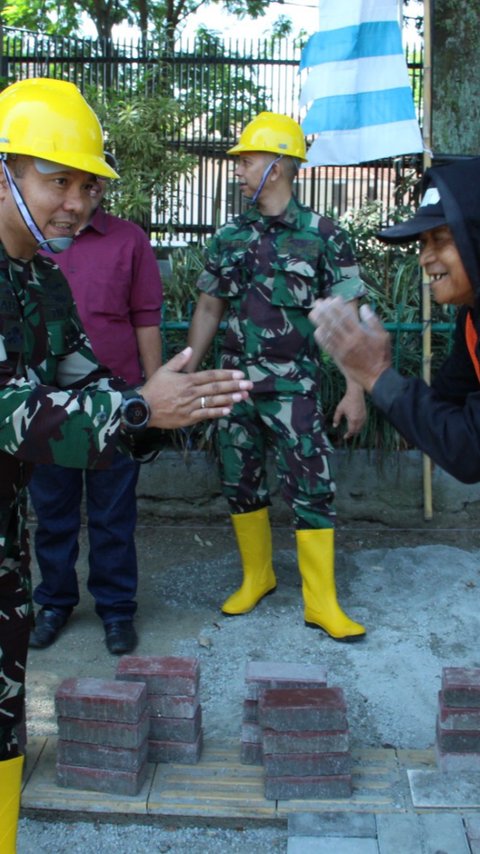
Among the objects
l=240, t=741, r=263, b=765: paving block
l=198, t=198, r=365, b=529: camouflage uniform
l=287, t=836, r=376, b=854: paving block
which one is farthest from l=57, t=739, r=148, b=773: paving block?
l=198, t=198, r=365, b=529: camouflage uniform

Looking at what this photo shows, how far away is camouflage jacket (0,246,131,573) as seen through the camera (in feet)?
7.97

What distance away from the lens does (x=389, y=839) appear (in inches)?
119

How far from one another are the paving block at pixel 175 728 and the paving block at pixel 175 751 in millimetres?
16

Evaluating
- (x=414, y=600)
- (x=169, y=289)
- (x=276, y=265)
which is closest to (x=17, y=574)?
(x=276, y=265)

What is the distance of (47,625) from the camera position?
4750 mm

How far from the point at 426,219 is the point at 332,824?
1.82 meters

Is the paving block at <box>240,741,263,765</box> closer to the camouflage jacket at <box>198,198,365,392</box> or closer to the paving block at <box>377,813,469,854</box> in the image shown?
the paving block at <box>377,813,469,854</box>

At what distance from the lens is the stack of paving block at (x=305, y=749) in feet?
10.6

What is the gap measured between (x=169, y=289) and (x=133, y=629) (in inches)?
105

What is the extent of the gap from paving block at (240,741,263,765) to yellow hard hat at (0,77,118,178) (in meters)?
1.88

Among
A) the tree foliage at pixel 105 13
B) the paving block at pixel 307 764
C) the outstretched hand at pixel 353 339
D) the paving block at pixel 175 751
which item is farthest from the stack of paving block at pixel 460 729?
the tree foliage at pixel 105 13

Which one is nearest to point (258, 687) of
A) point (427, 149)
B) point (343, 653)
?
point (343, 653)

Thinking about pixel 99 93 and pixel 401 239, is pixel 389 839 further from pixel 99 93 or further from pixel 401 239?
pixel 99 93

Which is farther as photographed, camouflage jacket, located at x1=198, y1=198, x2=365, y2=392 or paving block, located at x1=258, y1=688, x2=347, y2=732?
camouflage jacket, located at x1=198, y1=198, x2=365, y2=392
